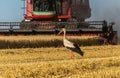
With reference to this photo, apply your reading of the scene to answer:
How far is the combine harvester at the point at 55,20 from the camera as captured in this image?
27.0 metres

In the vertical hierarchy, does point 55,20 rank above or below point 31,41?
above

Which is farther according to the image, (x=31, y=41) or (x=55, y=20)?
(x=55, y=20)

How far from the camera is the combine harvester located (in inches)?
1062

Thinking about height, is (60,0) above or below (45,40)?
above

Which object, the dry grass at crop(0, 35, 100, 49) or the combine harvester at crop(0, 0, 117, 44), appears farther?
the combine harvester at crop(0, 0, 117, 44)

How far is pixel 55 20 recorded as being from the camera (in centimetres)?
2856

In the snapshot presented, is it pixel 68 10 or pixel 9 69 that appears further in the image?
pixel 68 10

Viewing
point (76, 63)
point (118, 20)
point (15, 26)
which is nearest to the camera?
point (76, 63)

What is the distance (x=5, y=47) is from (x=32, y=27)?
2618 millimetres

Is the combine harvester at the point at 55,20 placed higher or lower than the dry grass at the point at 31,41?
higher

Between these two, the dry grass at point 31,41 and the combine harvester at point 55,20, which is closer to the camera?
the dry grass at point 31,41

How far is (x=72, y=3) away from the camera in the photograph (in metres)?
28.7

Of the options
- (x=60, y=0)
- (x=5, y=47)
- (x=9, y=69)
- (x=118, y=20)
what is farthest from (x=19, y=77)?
(x=118, y=20)

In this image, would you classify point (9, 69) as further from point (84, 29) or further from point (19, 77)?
point (84, 29)
